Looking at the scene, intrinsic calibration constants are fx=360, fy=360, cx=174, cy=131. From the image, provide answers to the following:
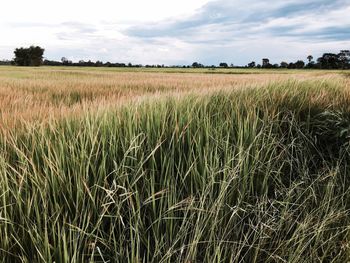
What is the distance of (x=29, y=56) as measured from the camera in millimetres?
70000

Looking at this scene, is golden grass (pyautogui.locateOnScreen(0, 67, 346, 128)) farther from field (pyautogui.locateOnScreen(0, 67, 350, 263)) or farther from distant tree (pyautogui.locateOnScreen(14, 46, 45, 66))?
distant tree (pyautogui.locateOnScreen(14, 46, 45, 66))

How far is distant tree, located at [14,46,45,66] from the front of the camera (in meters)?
70.0

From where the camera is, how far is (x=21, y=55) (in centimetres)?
7112

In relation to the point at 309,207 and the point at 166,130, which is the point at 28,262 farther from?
the point at 309,207

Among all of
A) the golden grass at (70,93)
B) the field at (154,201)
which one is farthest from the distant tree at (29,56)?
the field at (154,201)

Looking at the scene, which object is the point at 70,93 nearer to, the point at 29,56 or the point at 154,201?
the point at 154,201

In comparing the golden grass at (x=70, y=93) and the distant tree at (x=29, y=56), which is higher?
the distant tree at (x=29, y=56)

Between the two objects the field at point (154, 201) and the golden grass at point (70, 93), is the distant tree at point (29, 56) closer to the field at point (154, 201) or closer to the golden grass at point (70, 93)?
the golden grass at point (70, 93)

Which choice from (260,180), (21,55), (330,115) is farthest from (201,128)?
(21,55)

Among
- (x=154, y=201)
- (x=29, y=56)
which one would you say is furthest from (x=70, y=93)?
(x=29, y=56)

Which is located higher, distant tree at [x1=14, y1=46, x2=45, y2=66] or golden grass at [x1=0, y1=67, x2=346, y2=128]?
distant tree at [x1=14, y1=46, x2=45, y2=66]

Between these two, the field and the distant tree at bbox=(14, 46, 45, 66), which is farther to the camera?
the distant tree at bbox=(14, 46, 45, 66)

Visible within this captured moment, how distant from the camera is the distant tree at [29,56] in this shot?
230 ft

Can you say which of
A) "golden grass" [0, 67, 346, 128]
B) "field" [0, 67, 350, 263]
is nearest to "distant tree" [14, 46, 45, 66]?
"golden grass" [0, 67, 346, 128]
